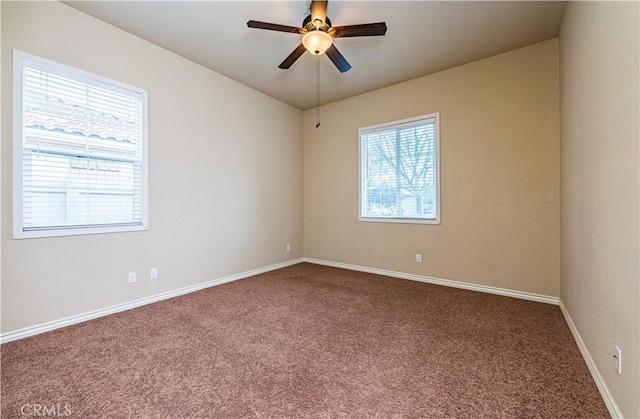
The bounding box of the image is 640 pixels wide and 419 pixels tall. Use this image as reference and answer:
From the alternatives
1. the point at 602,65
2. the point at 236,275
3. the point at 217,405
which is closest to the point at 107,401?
the point at 217,405

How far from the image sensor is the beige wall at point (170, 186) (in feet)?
7.33

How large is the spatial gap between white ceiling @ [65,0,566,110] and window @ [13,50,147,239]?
0.71 meters

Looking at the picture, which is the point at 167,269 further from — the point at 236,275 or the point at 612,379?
the point at 612,379

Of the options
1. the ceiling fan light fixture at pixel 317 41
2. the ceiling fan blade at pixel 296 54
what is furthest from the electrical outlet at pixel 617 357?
the ceiling fan blade at pixel 296 54

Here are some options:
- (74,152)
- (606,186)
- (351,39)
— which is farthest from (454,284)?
(74,152)

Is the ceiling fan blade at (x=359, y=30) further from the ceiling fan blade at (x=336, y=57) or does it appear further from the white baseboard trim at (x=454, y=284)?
the white baseboard trim at (x=454, y=284)

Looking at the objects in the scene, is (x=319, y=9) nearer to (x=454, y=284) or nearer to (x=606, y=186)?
(x=606, y=186)

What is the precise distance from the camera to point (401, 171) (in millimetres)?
4055

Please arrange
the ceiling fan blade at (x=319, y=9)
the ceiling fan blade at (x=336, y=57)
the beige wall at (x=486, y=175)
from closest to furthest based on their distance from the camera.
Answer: the ceiling fan blade at (x=319, y=9)
the ceiling fan blade at (x=336, y=57)
the beige wall at (x=486, y=175)

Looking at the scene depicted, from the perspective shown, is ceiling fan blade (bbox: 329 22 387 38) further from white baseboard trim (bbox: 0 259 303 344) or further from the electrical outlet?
white baseboard trim (bbox: 0 259 303 344)

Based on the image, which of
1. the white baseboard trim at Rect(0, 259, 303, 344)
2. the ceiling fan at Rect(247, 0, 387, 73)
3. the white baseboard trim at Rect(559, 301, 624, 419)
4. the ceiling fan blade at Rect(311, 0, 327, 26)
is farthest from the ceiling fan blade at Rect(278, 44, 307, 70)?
the white baseboard trim at Rect(559, 301, 624, 419)

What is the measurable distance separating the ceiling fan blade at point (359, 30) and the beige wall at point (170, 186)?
2128 millimetres

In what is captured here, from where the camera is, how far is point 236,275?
156 inches

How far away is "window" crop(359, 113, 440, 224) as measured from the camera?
3.76 meters
